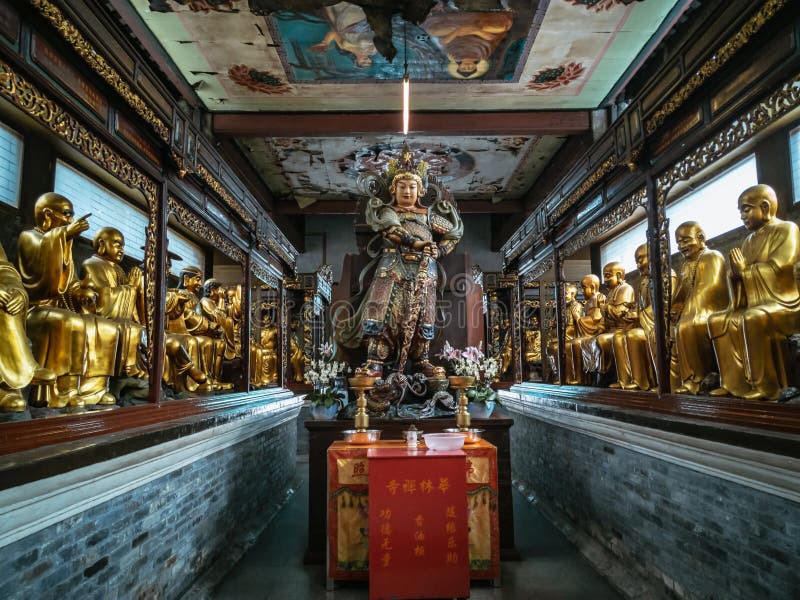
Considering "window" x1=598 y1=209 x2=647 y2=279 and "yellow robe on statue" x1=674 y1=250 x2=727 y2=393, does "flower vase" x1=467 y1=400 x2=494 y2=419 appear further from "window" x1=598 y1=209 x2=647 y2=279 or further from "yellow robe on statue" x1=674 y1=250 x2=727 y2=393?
"window" x1=598 y1=209 x2=647 y2=279

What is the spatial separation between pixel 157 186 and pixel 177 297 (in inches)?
63.5

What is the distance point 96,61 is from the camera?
282 cm

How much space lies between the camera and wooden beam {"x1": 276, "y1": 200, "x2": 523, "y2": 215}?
31.9 ft

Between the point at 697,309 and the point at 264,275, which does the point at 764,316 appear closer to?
the point at 697,309

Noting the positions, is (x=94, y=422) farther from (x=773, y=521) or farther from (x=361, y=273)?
(x=773, y=521)

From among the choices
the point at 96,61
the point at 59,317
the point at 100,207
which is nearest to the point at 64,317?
the point at 59,317

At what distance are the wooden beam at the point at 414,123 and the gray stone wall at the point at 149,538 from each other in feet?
12.1

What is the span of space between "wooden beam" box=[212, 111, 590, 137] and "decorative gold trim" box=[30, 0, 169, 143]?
2.71 metres

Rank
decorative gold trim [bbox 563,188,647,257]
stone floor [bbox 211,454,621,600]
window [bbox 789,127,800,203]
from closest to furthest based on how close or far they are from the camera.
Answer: stone floor [bbox 211,454,621,600]
window [bbox 789,127,800,203]
decorative gold trim [bbox 563,188,647,257]

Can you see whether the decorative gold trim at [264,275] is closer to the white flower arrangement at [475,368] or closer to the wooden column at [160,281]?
the wooden column at [160,281]

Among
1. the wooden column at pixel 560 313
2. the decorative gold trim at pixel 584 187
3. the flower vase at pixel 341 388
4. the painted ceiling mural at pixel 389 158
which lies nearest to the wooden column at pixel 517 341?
the wooden column at pixel 560 313

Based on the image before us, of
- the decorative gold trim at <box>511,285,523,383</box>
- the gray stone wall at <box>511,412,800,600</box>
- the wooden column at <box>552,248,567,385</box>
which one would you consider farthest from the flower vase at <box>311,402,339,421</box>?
the decorative gold trim at <box>511,285,523,383</box>

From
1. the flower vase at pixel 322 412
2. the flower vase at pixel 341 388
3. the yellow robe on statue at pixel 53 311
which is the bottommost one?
the flower vase at pixel 322 412

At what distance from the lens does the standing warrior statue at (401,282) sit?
4625 millimetres
